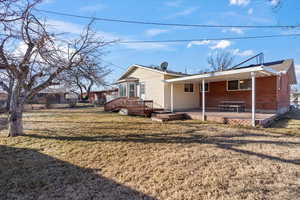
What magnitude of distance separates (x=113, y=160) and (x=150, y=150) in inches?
42.2

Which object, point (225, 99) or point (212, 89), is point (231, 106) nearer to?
point (225, 99)

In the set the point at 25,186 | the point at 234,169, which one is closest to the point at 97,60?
the point at 25,186

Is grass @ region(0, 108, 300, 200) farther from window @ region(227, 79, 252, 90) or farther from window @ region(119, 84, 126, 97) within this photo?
window @ region(119, 84, 126, 97)

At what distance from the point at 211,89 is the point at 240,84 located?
7.01 ft

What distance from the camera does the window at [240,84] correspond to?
36.2ft

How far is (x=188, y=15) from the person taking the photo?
36.3ft

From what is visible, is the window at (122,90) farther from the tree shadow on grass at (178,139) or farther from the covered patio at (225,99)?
the tree shadow on grass at (178,139)

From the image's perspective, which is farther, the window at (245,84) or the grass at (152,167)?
the window at (245,84)

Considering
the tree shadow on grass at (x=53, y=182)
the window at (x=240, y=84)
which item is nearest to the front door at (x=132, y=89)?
the window at (x=240, y=84)

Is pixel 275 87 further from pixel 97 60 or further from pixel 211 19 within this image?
pixel 97 60

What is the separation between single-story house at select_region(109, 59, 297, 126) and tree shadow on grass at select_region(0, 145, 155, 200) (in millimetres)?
7624

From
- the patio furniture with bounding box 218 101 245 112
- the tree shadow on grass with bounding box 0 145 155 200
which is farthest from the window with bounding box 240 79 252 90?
the tree shadow on grass with bounding box 0 145 155 200

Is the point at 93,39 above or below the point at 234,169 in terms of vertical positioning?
above

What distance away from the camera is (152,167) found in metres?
3.45
